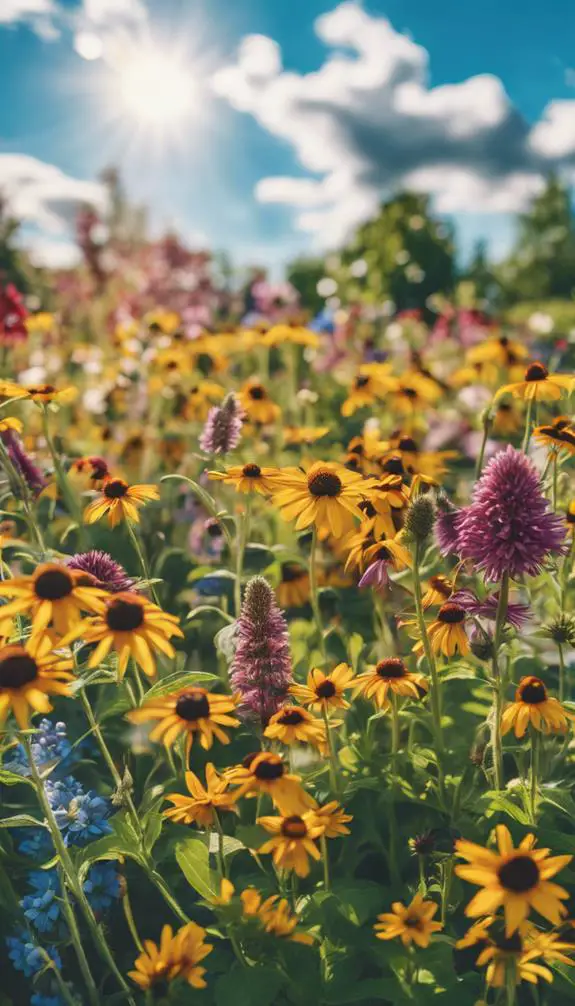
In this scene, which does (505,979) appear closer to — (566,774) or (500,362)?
(566,774)

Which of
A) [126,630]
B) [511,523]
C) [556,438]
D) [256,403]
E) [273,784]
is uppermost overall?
[256,403]

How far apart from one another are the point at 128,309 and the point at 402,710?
560 cm

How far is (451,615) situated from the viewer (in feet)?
6.23

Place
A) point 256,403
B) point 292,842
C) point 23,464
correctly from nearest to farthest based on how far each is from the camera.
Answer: point 292,842
point 23,464
point 256,403

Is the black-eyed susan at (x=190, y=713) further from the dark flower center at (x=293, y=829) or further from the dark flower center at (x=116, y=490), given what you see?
the dark flower center at (x=116, y=490)

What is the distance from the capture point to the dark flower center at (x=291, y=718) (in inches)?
66.0

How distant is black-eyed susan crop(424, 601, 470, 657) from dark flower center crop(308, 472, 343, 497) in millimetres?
377

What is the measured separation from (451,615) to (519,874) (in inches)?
26.8

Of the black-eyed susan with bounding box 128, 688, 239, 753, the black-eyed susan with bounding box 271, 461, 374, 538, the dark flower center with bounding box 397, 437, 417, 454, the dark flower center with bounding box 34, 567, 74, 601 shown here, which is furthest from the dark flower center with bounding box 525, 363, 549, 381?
the dark flower center with bounding box 34, 567, 74, 601

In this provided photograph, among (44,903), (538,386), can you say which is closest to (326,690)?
(44,903)

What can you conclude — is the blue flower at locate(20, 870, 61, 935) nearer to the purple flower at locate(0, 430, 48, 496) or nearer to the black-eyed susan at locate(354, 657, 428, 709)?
the black-eyed susan at locate(354, 657, 428, 709)

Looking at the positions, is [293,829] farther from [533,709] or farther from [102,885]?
[102,885]

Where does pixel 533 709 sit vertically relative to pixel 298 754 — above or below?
above

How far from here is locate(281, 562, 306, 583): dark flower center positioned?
2.97 m
